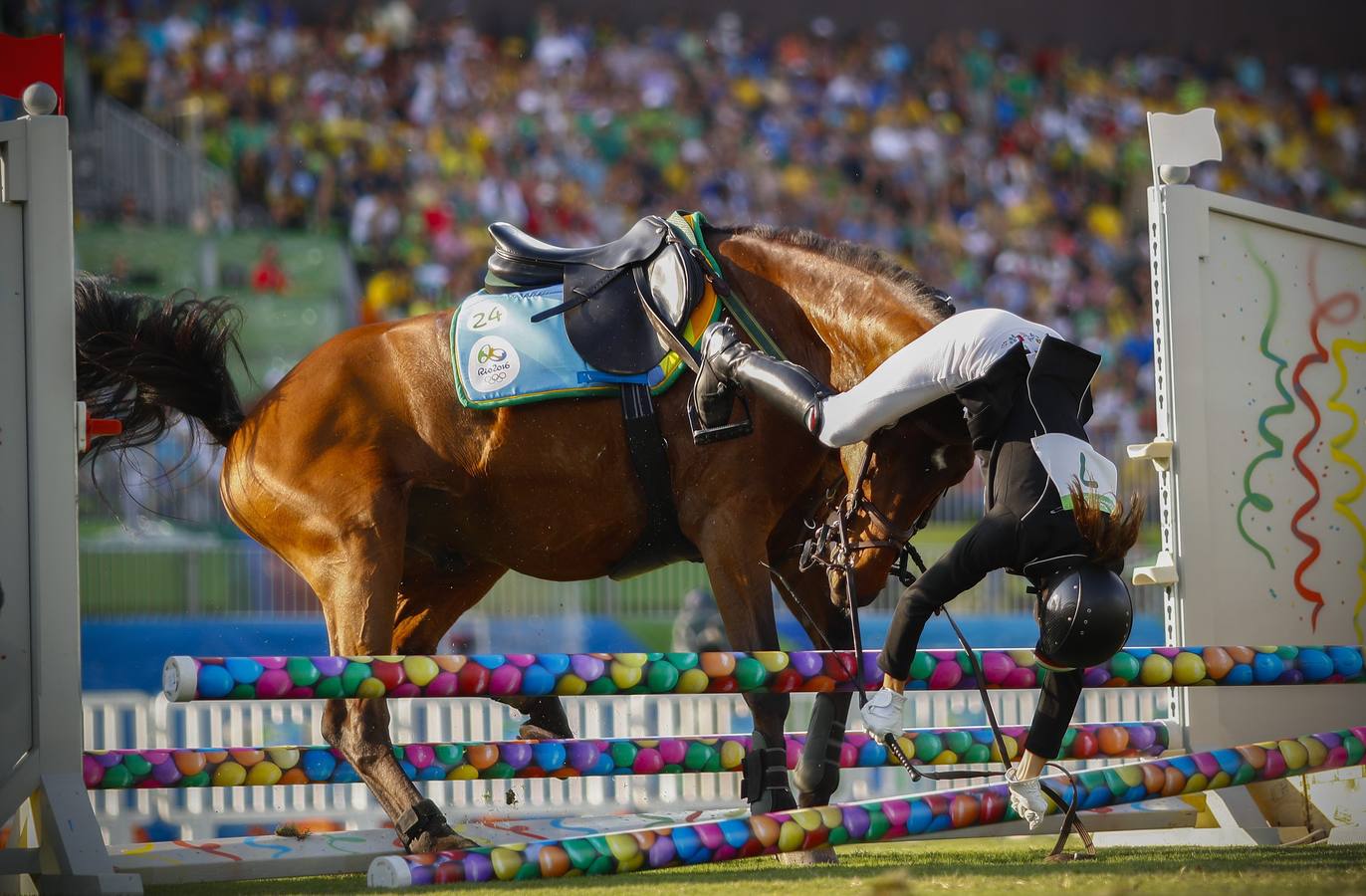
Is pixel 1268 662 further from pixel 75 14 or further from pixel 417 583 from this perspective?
pixel 75 14

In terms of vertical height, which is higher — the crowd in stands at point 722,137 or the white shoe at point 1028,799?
the crowd in stands at point 722,137

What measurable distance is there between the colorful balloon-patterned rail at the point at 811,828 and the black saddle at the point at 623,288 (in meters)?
1.53

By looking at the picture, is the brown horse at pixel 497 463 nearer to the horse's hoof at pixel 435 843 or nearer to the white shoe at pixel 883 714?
the horse's hoof at pixel 435 843

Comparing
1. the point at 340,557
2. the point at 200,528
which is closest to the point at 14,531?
the point at 340,557

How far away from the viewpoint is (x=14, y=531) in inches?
175

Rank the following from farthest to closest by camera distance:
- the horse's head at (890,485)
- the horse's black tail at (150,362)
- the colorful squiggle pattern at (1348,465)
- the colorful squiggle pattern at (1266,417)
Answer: the colorful squiggle pattern at (1348,465) → the colorful squiggle pattern at (1266,417) → the horse's black tail at (150,362) → the horse's head at (890,485)

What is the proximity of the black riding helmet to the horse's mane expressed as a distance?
1.12m

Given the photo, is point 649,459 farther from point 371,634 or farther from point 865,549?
point 371,634

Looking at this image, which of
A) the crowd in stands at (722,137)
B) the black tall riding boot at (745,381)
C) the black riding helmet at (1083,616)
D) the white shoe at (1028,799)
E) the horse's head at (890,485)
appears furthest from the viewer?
the crowd in stands at (722,137)

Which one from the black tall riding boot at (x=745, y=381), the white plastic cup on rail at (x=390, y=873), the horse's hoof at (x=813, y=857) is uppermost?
the black tall riding boot at (x=745, y=381)

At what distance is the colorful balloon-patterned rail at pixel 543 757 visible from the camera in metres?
4.95

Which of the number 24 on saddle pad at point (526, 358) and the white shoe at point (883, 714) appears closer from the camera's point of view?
the white shoe at point (883, 714)

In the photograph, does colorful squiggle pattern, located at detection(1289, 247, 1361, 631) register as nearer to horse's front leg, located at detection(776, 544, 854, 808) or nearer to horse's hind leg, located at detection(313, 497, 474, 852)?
horse's front leg, located at detection(776, 544, 854, 808)

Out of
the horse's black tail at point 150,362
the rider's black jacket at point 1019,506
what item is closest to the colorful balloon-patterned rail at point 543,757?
the rider's black jacket at point 1019,506
